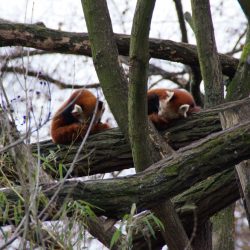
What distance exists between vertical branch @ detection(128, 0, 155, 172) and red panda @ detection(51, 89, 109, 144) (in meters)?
0.82

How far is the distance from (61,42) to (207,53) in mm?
1006

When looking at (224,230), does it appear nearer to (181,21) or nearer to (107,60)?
(107,60)

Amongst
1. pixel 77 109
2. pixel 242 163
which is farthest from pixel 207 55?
pixel 77 109

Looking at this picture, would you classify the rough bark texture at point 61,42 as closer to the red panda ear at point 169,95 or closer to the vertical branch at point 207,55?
→ the vertical branch at point 207,55

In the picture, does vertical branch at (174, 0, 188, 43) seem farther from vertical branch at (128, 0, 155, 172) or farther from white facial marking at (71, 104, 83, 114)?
vertical branch at (128, 0, 155, 172)

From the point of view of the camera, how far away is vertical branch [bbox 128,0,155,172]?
3781 mm

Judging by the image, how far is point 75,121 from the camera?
18.3ft

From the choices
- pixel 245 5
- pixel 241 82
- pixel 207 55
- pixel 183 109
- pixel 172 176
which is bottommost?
pixel 172 176

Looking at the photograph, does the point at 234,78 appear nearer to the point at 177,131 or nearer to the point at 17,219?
the point at 177,131

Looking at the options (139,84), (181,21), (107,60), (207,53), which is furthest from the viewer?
(181,21)

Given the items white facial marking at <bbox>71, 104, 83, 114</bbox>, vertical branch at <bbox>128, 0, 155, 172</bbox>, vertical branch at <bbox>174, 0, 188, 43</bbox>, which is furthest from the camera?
vertical branch at <bbox>174, 0, 188, 43</bbox>

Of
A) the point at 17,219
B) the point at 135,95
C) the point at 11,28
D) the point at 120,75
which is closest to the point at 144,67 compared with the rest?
the point at 135,95

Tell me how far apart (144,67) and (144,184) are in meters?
0.62

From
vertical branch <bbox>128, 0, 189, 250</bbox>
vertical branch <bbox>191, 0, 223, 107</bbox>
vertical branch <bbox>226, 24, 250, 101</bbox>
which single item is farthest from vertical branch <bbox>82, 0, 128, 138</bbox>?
vertical branch <bbox>226, 24, 250, 101</bbox>
